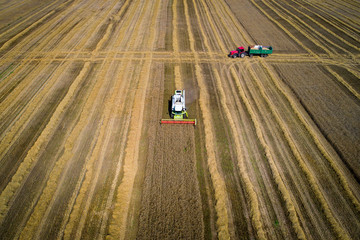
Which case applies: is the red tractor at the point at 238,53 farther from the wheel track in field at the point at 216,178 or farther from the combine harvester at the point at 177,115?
the combine harvester at the point at 177,115

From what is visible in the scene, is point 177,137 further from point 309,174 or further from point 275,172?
point 309,174

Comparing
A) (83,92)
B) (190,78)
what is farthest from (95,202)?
(190,78)

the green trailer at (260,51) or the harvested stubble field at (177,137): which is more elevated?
the green trailer at (260,51)

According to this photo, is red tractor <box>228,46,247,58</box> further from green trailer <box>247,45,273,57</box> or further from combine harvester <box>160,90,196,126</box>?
combine harvester <box>160,90,196,126</box>

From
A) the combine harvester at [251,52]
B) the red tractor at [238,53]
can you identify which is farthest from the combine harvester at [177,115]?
the combine harvester at [251,52]

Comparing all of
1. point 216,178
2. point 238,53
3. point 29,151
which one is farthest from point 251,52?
point 29,151

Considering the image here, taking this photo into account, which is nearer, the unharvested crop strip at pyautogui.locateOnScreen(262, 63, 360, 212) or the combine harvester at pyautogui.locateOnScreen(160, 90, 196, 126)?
the unharvested crop strip at pyautogui.locateOnScreen(262, 63, 360, 212)

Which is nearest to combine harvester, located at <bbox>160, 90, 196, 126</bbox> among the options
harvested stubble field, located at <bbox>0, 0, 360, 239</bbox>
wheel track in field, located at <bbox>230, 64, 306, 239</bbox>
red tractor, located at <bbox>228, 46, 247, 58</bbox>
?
harvested stubble field, located at <bbox>0, 0, 360, 239</bbox>
